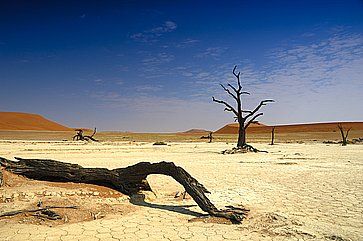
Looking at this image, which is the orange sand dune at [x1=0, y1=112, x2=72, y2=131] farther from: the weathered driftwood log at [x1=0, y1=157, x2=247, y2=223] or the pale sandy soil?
the pale sandy soil

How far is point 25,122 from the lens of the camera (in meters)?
116

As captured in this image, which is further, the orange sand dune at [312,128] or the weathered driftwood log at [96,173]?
the orange sand dune at [312,128]

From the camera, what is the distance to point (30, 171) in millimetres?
9445

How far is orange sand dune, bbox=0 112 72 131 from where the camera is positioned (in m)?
107

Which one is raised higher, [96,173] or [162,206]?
[96,173]

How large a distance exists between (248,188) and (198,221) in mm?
4022

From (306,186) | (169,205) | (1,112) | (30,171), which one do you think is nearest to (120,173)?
(169,205)

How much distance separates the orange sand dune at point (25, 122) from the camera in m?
107

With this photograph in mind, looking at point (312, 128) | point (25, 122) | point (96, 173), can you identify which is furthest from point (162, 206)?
point (25, 122)

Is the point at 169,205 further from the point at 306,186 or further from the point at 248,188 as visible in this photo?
the point at 306,186

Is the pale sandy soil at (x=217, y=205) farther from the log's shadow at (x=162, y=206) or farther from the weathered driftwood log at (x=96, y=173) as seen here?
the weathered driftwood log at (x=96, y=173)

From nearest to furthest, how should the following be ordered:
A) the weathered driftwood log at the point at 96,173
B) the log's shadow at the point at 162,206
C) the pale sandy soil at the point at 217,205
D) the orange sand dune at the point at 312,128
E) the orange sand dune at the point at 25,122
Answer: the pale sandy soil at the point at 217,205, the log's shadow at the point at 162,206, the weathered driftwood log at the point at 96,173, the orange sand dune at the point at 312,128, the orange sand dune at the point at 25,122

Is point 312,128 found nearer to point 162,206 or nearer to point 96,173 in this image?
point 96,173

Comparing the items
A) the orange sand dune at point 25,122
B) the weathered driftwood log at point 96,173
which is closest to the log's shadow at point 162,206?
the weathered driftwood log at point 96,173
